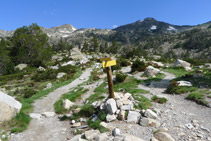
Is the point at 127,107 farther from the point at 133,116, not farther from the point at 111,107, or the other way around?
the point at 111,107

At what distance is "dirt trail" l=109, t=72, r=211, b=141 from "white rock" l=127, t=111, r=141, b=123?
0.35m

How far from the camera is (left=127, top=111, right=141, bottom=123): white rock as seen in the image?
6832 mm

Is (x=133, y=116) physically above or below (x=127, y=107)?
below

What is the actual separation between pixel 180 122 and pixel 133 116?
2395 millimetres

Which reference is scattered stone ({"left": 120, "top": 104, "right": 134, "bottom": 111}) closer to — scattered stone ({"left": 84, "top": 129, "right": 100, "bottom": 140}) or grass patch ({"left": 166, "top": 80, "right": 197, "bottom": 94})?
scattered stone ({"left": 84, "top": 129, "right": 100, "bottom": 140})

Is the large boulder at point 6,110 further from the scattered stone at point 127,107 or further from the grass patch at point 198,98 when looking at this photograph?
the grass patch at point 198,98

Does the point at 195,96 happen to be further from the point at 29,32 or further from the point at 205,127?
the point at 29,32

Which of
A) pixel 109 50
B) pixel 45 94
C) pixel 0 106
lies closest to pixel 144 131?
pixel 0 106

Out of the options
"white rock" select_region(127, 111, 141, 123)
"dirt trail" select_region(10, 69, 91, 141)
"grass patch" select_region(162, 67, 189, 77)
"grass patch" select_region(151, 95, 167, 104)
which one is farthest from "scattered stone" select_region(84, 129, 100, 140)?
"grass patch" select_region(162, 67, 189, 77)

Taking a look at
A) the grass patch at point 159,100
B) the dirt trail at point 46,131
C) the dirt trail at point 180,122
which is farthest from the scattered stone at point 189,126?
the dirt trail at point 46,131

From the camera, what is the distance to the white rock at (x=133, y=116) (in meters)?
6.83

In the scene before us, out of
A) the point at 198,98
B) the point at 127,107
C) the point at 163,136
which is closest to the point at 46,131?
the point at 127,107

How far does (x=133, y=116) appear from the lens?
274 inches

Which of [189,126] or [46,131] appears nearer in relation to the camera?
[189,126]
